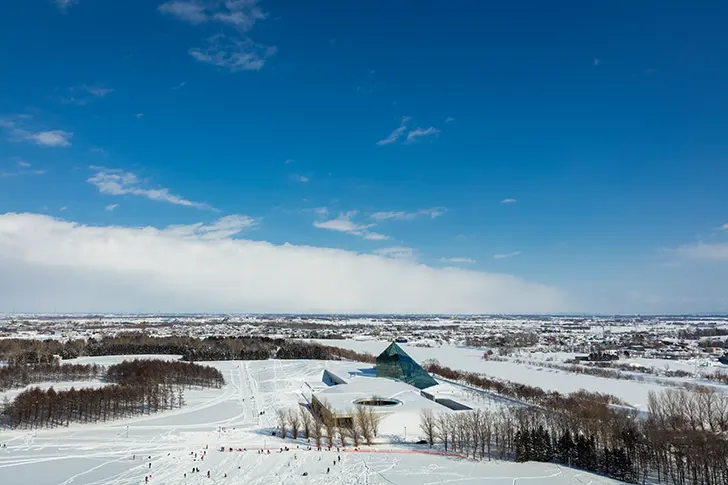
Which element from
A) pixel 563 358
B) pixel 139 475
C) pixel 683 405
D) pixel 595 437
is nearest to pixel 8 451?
pixel 139 475

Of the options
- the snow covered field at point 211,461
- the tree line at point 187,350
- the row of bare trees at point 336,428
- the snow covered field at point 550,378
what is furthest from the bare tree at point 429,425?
the tree line at point 187,350

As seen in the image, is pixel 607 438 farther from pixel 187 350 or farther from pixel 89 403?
pixel 187 350

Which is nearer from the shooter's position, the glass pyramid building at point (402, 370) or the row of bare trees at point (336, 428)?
the row of bare trees at point (336, 428)

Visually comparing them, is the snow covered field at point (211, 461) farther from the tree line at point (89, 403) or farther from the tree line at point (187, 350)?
the tree line at point (187, 350)

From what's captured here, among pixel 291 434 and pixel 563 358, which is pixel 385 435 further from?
pixel 563 358

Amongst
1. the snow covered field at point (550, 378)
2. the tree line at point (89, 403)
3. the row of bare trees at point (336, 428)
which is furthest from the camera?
the snow covered field at point (550, 378)

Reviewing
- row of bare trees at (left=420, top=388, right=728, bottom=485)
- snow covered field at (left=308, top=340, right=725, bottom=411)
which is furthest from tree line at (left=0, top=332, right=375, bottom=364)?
row of bare trees at (left=420, top=388, right=728, bottom=485)
